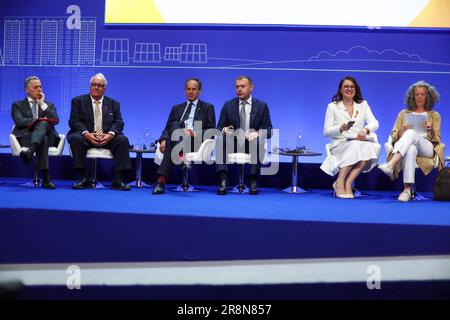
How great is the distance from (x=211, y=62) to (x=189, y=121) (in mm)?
1779

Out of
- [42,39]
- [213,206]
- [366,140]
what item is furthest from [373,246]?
[42,39]

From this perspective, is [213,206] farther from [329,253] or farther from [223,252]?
[329,253]

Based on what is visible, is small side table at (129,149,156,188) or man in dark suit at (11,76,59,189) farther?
small side table at (129,149,156,188)

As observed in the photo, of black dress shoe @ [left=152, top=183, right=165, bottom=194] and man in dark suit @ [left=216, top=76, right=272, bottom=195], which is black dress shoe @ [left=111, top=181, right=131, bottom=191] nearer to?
black dress shoe @ [left=152, top=183, right=165, bottom=194]

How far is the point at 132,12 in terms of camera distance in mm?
7219

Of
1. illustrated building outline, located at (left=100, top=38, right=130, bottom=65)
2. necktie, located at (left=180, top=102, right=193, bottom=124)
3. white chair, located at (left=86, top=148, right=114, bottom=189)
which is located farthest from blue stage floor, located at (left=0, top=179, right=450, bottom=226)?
illustrated building outline, located at (left=100, top=38, right=130, bottom=65)

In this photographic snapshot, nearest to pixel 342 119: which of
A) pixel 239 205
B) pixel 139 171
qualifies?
pixel 239 205

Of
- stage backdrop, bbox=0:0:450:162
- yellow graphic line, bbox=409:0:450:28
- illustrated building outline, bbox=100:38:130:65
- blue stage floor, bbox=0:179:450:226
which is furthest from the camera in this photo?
illustrated building outline, bbox=100:38:130:65

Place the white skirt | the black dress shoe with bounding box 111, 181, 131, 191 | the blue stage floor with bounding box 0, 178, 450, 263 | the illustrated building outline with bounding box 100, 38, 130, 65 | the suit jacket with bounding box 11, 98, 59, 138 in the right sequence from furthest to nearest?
1. the illustrated building outline with bounding box 100, 38, 130, 65
2. the suit jacket with bounding box 11, 98, 59, 138
3. the black dress shoe with bounding box 111, 181, 131, 191
4. the white skirt
5. the blue stage floor with bounding box 0, 178, 450, 263

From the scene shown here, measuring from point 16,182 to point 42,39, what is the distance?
7.94 feet

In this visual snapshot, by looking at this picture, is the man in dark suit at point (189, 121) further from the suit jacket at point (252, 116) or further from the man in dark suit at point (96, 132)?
the man in dark suit at point (96, 132)

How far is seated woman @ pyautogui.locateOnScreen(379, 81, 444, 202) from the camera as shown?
4.98 m

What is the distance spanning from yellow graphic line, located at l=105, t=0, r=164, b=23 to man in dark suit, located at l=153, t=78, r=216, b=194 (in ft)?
6.15

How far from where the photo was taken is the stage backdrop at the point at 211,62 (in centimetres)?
715
